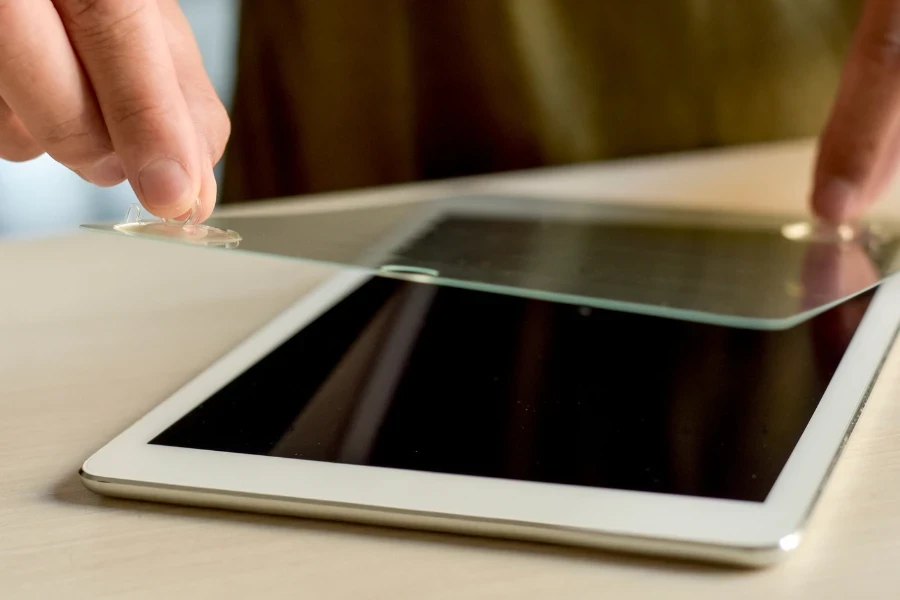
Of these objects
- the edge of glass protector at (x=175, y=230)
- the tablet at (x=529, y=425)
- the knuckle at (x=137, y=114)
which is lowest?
the tablet at (x=529, y=425)

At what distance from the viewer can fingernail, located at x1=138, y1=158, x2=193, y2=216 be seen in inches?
16.2

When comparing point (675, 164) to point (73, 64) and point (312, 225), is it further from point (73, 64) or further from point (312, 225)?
point (73, 64)

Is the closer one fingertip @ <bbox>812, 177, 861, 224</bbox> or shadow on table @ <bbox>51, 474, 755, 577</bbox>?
shadow on table @ <bbox>51, 474, 755, 577</bbox>

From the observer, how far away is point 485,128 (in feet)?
3.22

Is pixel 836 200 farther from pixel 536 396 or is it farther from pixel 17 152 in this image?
pixel 17 152

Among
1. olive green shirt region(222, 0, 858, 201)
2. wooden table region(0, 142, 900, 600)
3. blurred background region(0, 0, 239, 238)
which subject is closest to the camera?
wooden table region(0, 142, 900, 600)

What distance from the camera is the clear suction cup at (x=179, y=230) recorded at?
424 millimetres

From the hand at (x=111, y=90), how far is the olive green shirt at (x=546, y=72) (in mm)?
568

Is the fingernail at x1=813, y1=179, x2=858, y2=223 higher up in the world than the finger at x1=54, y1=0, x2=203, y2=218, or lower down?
lower down

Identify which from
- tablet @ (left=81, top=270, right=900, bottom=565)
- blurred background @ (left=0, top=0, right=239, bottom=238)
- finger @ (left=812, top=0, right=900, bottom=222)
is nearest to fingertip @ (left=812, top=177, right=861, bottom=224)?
finger @ (left=812, top=0, right=900, bottom=222)

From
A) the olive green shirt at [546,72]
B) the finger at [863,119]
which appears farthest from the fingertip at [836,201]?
the olive green shirt at [546,72]

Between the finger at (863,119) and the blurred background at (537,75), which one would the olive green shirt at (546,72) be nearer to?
the blurred background at (537,75)

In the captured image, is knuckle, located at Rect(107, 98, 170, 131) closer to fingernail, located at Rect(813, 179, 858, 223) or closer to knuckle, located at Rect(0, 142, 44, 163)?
knuckle, located at Rect(0, 142, 44, 163)

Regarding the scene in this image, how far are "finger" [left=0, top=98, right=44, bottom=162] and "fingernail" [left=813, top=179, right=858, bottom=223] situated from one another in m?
0.51
